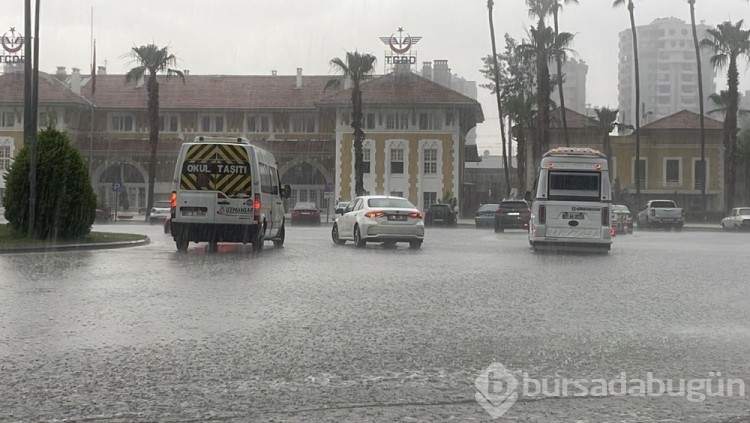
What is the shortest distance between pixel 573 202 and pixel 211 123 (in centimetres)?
5351

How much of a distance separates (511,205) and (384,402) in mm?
39410

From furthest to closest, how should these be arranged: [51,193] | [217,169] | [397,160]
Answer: [397,160] < [51,193] < [217,169]

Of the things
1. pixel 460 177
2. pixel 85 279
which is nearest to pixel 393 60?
pixel 460 177

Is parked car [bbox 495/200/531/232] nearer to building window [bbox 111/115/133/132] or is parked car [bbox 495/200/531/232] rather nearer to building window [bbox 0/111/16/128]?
building window [bbox 111/115/133/132]

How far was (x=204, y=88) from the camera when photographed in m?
77.1

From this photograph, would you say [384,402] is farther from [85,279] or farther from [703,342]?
[85,279]

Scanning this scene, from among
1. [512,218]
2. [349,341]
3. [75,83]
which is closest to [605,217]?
[349,341]

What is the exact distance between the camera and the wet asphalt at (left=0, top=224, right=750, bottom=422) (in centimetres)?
664

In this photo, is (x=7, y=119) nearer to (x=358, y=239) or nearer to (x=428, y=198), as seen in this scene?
(x=428, y=198)

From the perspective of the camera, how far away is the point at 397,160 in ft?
235

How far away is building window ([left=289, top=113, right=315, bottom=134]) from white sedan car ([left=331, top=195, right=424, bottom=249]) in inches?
1908

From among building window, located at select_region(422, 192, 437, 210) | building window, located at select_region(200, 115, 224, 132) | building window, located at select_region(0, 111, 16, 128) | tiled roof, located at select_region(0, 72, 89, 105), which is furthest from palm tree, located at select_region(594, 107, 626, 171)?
building window, located at select_region(0, 111, 16, 128)

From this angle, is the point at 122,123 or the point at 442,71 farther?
the point at 442,71

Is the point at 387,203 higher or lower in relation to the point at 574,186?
lower
